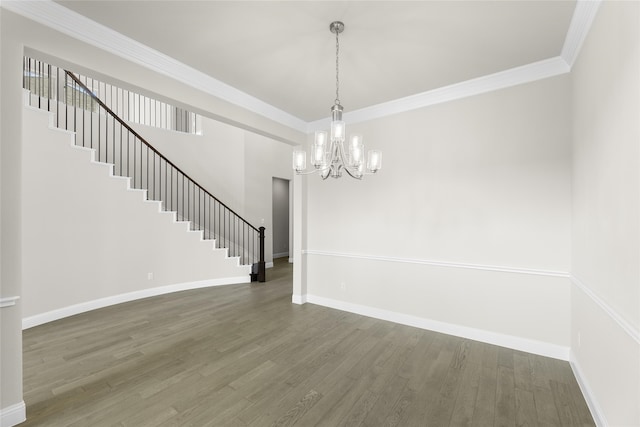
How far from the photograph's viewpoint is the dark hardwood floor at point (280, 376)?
206cm

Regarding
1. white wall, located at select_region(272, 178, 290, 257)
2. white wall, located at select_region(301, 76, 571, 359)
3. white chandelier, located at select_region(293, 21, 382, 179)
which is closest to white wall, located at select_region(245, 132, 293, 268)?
white wall, located at select_region(272, 178, 290, 257)

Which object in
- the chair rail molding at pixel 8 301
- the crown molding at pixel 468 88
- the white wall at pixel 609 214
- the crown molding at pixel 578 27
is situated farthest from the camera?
the crown molding at pixel 468 88

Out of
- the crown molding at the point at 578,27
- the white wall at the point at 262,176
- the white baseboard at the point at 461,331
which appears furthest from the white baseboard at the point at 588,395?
the white wall at the point at 262,176

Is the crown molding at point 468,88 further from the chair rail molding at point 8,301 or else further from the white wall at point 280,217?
the white wall at point 280,217

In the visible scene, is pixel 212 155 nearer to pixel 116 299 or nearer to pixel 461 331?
pixel 116 299

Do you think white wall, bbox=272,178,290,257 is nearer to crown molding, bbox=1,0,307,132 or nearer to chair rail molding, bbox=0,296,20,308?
crown molding, bbox=1,0,307,132

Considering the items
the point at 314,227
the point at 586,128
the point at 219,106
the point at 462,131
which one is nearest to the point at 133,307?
the point at 314,227

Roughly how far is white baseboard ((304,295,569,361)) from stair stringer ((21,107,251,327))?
3.13m

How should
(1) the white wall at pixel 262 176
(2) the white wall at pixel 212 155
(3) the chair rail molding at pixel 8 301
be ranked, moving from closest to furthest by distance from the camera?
(3) the chair rail molding at pixel 8 301 < (2) the white wall at pixel 212 155 < (1) the white wall at pixel 262 176

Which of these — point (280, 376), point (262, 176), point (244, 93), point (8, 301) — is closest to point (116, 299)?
point (8, 301)

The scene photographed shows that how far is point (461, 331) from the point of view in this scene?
3.37 m

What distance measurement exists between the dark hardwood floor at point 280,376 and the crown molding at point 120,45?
2.87 metres

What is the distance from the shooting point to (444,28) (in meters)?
2.35

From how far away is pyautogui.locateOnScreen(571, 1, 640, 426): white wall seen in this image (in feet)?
4.83
